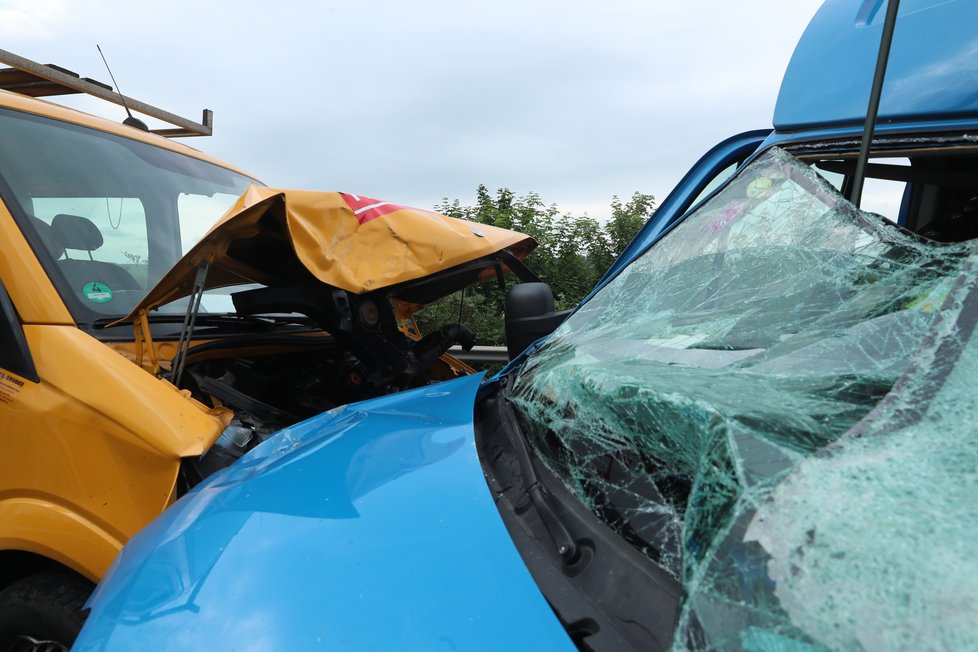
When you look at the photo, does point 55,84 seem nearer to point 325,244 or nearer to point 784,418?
point 325,244

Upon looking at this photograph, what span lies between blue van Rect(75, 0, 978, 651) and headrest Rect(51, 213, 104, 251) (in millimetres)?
1299

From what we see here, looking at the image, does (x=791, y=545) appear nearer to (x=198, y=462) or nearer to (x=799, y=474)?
(x=799, y=474)

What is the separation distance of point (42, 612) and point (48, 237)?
128cm

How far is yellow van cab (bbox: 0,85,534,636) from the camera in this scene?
181 cm

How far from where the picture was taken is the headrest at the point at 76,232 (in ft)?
7.48

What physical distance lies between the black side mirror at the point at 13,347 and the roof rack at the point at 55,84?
4.49 ft

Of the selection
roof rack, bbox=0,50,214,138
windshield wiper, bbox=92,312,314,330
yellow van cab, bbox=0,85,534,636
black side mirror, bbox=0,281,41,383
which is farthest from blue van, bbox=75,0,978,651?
roof rack, bbox=0,50,214,138

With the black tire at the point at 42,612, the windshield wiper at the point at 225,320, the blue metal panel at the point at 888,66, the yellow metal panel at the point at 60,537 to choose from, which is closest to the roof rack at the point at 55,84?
the windshield wiper at the point at 225,320

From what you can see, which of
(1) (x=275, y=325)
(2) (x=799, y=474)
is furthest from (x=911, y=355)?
(1) (x=275, y=325)

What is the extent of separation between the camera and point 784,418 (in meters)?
0.89

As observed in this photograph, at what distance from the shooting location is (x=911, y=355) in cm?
92

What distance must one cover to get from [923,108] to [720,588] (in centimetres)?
129

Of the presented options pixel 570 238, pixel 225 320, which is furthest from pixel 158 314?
pixel 570 238

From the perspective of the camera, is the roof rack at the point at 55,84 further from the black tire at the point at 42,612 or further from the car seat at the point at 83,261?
the black tire at the point at 42,612
